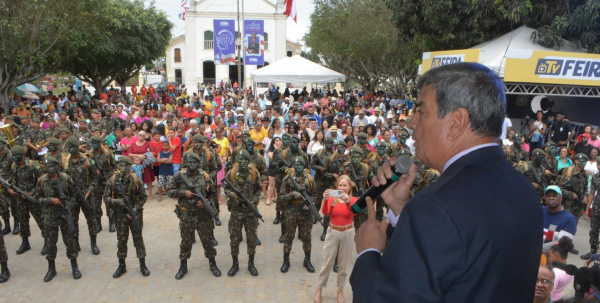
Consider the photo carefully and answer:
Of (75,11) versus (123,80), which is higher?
(75,11)

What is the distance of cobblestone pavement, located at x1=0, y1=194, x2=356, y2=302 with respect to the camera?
259 inches

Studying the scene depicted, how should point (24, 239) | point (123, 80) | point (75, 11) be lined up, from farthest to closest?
point (123, 80), point (75, 11), point (24, 239)

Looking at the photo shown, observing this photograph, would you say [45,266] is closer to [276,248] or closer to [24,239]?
[24,239]

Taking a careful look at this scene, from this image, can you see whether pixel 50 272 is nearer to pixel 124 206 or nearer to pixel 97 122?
pixel 124 206

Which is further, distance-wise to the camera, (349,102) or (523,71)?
(349,102)

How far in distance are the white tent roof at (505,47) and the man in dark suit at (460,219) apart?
42.0 ft

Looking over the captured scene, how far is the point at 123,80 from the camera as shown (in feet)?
112

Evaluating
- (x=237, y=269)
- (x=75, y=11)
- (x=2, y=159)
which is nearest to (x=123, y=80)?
(x=75, y=11)

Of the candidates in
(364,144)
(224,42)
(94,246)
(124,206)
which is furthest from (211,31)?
(124,206)

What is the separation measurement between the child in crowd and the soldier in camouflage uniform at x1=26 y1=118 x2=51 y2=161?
2.85m

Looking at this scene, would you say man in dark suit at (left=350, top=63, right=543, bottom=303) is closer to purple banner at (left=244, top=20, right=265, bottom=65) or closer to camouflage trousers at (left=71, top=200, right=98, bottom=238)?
camouflage trousers at (left=71, top=200, right=98, bottom=238)

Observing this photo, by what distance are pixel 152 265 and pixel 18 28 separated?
12064mm

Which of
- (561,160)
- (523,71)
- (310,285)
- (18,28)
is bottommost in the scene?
(310,285)

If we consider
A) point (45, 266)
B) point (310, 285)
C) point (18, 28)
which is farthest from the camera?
point (18, 28)
